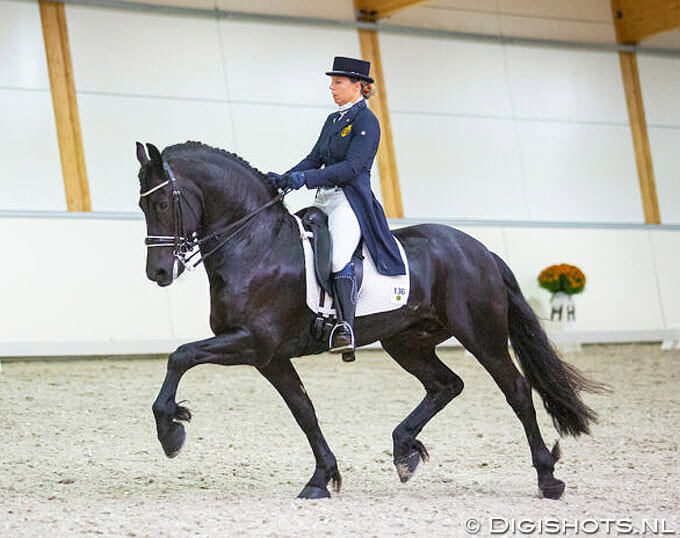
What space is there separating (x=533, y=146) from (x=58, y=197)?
5363 mm

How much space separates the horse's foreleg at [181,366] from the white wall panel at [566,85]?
8475 mm

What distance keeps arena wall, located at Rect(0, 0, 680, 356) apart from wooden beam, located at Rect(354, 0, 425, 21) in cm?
18

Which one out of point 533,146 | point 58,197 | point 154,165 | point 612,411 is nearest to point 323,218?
point 154,165

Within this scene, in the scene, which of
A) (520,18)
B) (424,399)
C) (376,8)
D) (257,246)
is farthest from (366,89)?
(520,18)

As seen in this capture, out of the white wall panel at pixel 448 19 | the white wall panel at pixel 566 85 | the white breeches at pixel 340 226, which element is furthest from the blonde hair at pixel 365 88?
the white wall panel at pixel 566 85

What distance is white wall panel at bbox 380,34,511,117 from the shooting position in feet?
39.2

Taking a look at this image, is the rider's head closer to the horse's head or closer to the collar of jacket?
the collar of jacket

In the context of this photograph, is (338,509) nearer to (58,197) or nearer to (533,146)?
(58,197)

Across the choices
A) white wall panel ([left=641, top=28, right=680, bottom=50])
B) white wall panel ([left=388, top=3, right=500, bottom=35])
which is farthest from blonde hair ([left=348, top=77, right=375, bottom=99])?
white wall panel ([left=641, top=28, right=680, bottom=50])

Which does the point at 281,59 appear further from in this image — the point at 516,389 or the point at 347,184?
the point at 516,389

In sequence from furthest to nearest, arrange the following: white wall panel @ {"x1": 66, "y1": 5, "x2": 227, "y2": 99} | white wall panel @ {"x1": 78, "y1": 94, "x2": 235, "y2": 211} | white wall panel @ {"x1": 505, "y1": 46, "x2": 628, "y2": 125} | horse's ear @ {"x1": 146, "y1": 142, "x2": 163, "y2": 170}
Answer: white wall panel @ {"x1": 505, "y1": 46, "x2": 628, "y2": 125}
white wall panel @ {"x1": 66, "y1": 5, "x2": 227, "y2": 99}
white wall panel @ {"x1": 78, "y1": 94, "x2": 235, "y2": 211}
horse's ear @ {"x1": 146, "y1": 142, "x2": 163, "y2": 170}

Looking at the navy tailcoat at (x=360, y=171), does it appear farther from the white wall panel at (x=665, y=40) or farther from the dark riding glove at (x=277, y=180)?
the white wall panel at (x=665, y=40)

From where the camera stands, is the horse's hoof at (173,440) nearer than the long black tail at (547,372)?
Yes

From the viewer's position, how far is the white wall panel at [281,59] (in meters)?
11.0
